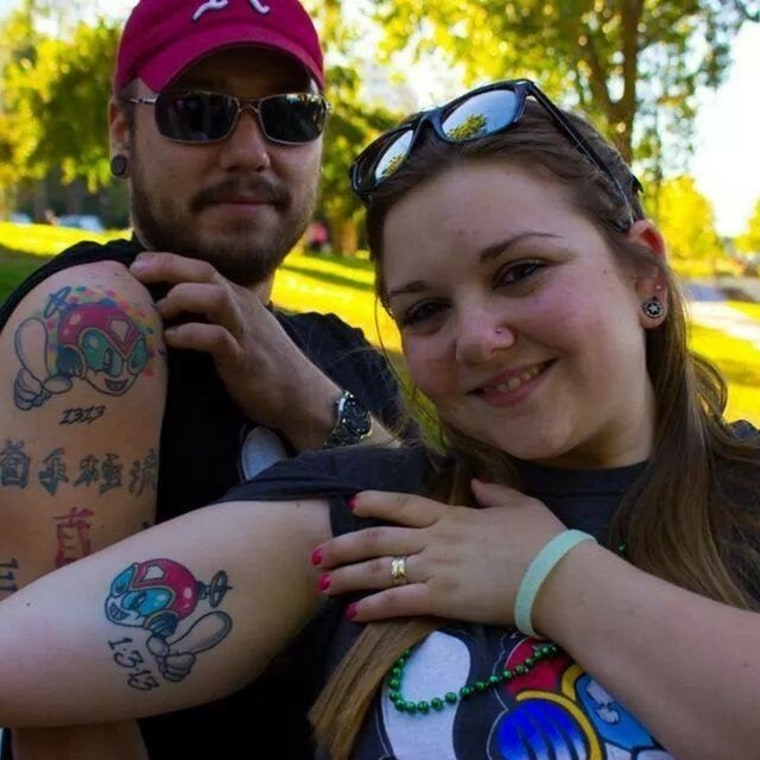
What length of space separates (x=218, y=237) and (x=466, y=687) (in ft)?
4.40

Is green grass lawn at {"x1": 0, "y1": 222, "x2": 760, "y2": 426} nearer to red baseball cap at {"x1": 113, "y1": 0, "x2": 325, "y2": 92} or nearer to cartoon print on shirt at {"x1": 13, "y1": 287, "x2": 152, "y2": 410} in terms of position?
red baseball cap at {"x1": 113, "y1": 0, "x2": 325, "y2": 92}

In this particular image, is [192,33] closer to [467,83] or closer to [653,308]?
[653,308]

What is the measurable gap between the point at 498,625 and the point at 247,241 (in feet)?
4.12

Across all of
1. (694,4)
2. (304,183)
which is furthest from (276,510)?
(694,4)

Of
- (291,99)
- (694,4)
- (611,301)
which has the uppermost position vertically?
(694,4)

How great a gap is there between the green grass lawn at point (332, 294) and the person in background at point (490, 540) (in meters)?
4.85

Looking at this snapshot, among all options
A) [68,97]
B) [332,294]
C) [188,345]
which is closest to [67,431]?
[188,345]

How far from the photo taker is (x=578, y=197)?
193 centimetres

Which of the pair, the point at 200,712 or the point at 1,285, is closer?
the point at 200,712

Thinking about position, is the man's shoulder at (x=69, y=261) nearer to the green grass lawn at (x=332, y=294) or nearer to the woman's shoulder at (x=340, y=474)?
the woman's shoulder at (x=340, y=474)

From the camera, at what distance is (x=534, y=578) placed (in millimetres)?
1696

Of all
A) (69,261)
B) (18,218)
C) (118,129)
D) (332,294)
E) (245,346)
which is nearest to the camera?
(69,261)

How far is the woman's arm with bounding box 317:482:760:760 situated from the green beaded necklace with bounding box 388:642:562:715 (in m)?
0.04

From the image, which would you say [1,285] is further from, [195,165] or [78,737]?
[78,737]
